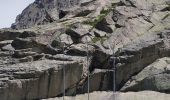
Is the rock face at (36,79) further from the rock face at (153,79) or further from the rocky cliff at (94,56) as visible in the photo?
the rock face at (153,79)

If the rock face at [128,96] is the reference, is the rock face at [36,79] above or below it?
above

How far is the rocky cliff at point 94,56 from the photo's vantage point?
110m

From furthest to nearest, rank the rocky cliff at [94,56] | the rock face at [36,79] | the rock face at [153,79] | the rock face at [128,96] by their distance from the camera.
→ the rock face at [36,79], the rocky cliff at [94,56], the rock face at [153,79], the rock face at [128,96]

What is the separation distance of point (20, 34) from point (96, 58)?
81.6 feet

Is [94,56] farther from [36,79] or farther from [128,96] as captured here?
[128,96]

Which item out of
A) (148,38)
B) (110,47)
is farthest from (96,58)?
(148,38)

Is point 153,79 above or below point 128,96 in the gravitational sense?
above

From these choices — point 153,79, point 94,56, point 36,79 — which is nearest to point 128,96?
point 153,79

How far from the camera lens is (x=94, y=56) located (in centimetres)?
11900

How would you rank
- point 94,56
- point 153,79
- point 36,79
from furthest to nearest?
point 94,56 → point 36,79 → point 153,79

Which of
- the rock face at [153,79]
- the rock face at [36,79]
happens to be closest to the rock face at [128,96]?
the rock face at [153,79]

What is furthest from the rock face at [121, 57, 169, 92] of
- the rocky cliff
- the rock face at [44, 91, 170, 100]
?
the rock face at [44, 91, 170, 100]

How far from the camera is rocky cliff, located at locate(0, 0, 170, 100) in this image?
10962 centimetres

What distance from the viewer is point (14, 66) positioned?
115 metres
